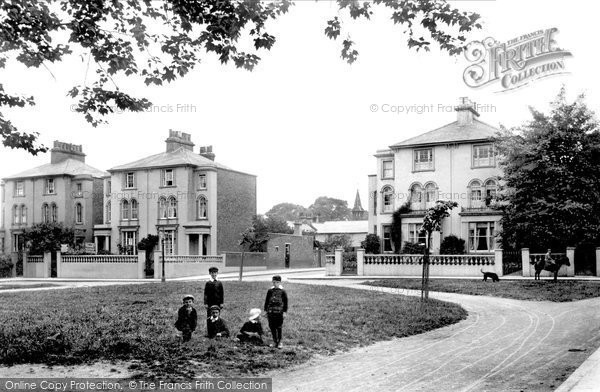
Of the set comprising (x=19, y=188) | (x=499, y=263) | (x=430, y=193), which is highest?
(x=19, y=188)

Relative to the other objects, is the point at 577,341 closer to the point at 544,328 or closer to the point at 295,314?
the point at 544,328

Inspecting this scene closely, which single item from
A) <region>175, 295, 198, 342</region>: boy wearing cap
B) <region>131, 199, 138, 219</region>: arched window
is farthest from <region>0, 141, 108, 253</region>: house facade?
<region>175, 295, 198, 342</region>: boy wearing cap

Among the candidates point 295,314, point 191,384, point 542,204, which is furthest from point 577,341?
point 542,204

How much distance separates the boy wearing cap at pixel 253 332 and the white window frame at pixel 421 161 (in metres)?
34.6

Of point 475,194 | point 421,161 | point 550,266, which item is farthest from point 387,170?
Answer: point 550,266

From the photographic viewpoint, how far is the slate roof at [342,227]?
9381cm

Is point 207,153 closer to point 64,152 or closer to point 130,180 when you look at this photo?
point 130,180

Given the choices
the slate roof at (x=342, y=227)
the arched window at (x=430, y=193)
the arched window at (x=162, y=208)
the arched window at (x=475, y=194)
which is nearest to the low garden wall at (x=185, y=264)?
the arched window at (x=162, y=208)

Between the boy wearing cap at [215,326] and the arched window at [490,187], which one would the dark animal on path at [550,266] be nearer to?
the arched window at [490,187]

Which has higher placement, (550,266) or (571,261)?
(550,266)

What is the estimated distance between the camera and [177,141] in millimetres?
54031

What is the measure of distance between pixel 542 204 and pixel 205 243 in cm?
2773

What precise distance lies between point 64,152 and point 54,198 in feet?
18.0

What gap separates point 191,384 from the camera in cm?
821
